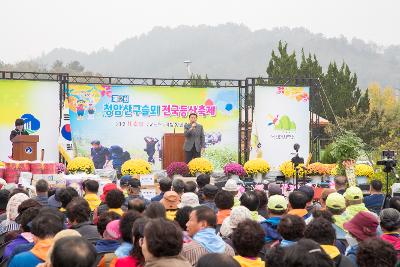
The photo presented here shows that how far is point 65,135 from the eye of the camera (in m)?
16.1

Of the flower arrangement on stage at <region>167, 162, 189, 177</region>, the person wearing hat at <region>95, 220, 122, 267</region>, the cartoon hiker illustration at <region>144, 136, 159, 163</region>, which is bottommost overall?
the flower arrangement on stage at <region>167, 162, 189, 177</region>

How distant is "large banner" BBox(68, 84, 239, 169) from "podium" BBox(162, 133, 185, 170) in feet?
3.45

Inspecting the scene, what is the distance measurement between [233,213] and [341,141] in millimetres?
7311

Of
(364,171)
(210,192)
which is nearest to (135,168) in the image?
(364,171)

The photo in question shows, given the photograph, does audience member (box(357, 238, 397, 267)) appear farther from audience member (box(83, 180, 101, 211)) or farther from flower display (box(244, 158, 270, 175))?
flower display (box(244, 158, 270, 175))

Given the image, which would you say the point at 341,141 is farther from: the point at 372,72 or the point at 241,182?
the point at 372,72

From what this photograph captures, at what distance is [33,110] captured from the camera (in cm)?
1625

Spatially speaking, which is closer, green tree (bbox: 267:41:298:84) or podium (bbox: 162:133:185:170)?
podium (bbox: 162:133:185:170)

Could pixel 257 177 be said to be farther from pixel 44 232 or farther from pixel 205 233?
pixel 44 232

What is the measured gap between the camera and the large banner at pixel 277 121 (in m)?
17.6

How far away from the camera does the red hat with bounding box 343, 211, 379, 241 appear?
4867mm

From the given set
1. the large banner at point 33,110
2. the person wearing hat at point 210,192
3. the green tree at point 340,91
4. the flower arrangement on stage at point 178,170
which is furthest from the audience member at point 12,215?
the green tree at point 340,91

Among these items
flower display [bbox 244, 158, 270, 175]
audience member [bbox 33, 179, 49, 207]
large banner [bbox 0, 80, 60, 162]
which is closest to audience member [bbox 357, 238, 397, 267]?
audience member [bbox 33, 179, 49, 207]

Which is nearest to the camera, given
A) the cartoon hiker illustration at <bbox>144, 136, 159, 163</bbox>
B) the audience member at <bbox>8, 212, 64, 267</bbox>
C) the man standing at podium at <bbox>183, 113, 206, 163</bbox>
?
the audience member at <bbox>8, 212, 64, 267</bbox>
